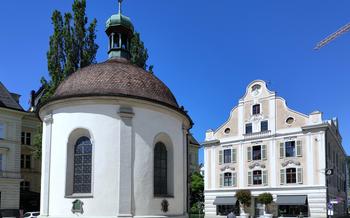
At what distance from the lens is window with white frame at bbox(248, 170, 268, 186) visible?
52094 mm

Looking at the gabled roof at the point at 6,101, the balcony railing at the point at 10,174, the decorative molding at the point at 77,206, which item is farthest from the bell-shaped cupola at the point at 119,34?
the gabled roof at the point at 6,101

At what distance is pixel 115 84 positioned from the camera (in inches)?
733

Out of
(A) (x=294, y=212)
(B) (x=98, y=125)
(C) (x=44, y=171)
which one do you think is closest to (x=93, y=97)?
(B) (x=98, y=125)

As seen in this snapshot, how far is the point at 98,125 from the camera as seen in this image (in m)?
17.8

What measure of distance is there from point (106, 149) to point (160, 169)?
3043 millimetres

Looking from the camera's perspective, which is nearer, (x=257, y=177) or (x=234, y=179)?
(x=257, y=177)

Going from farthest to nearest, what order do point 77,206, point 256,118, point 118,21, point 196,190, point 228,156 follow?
point 196,190 → point 228,156 → point 256,118 → point 118,21 → point 77,206

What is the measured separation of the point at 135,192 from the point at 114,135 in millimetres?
2455

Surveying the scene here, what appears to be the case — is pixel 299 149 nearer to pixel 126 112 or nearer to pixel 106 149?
pixel 126 112

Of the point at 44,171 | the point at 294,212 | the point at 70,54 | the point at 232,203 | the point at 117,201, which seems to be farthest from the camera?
the point at 232,203

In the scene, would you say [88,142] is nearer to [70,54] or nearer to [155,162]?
[155,162]

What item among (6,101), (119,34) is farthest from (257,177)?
(119,34)

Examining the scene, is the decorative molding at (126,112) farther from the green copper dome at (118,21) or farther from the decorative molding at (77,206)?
the green copper dome at (118,21)

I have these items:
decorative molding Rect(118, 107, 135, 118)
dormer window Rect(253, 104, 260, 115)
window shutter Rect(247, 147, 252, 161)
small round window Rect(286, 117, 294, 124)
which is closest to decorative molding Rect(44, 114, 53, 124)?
decorative molding Rect(118, 107, 135, 118)
